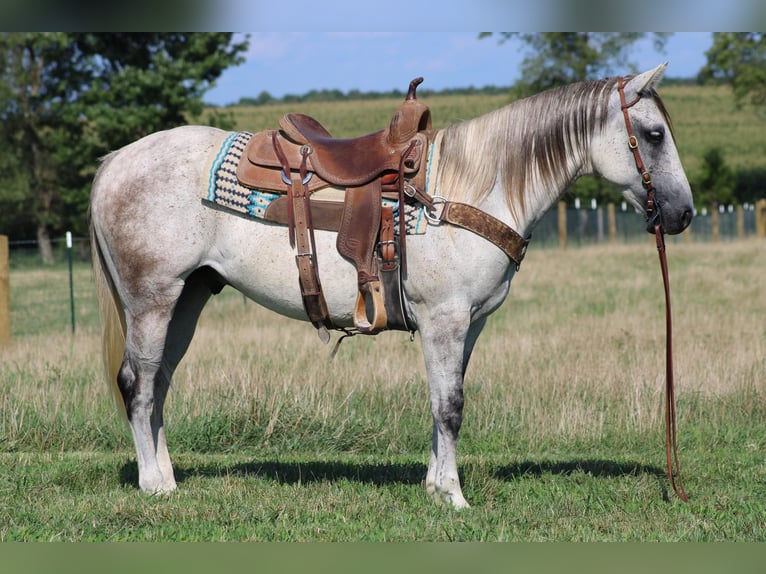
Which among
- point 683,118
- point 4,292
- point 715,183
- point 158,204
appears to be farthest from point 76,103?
point 683,118

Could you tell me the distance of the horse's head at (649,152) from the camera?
4.90 m

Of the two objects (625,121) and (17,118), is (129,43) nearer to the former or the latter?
(17,118)

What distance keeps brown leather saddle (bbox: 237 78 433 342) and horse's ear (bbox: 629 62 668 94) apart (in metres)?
1.18

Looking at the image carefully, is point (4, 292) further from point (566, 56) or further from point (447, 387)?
point (566, 56)

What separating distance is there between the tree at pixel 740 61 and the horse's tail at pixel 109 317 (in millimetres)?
39949

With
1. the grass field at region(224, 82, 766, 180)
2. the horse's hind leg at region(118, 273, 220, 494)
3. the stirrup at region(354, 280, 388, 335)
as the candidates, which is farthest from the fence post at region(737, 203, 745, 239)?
the horse's hind leg at region(118, 273, 220, 494)

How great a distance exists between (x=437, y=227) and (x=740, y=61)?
4152 centimetres

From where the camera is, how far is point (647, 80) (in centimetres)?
489

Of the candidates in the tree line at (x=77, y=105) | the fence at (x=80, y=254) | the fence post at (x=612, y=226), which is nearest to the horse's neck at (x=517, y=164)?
the fence at (x=80, y=254)

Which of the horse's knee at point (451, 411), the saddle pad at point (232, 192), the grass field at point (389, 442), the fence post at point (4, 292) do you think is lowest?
the grass field at point (389, 442)

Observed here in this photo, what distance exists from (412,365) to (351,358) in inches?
28.7

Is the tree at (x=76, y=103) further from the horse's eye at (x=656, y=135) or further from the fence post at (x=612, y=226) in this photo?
the horse's eye at (x=656, y=135)

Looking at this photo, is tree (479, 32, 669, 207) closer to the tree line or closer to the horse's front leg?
the tree line

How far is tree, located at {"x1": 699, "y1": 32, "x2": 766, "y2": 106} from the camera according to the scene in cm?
4053
